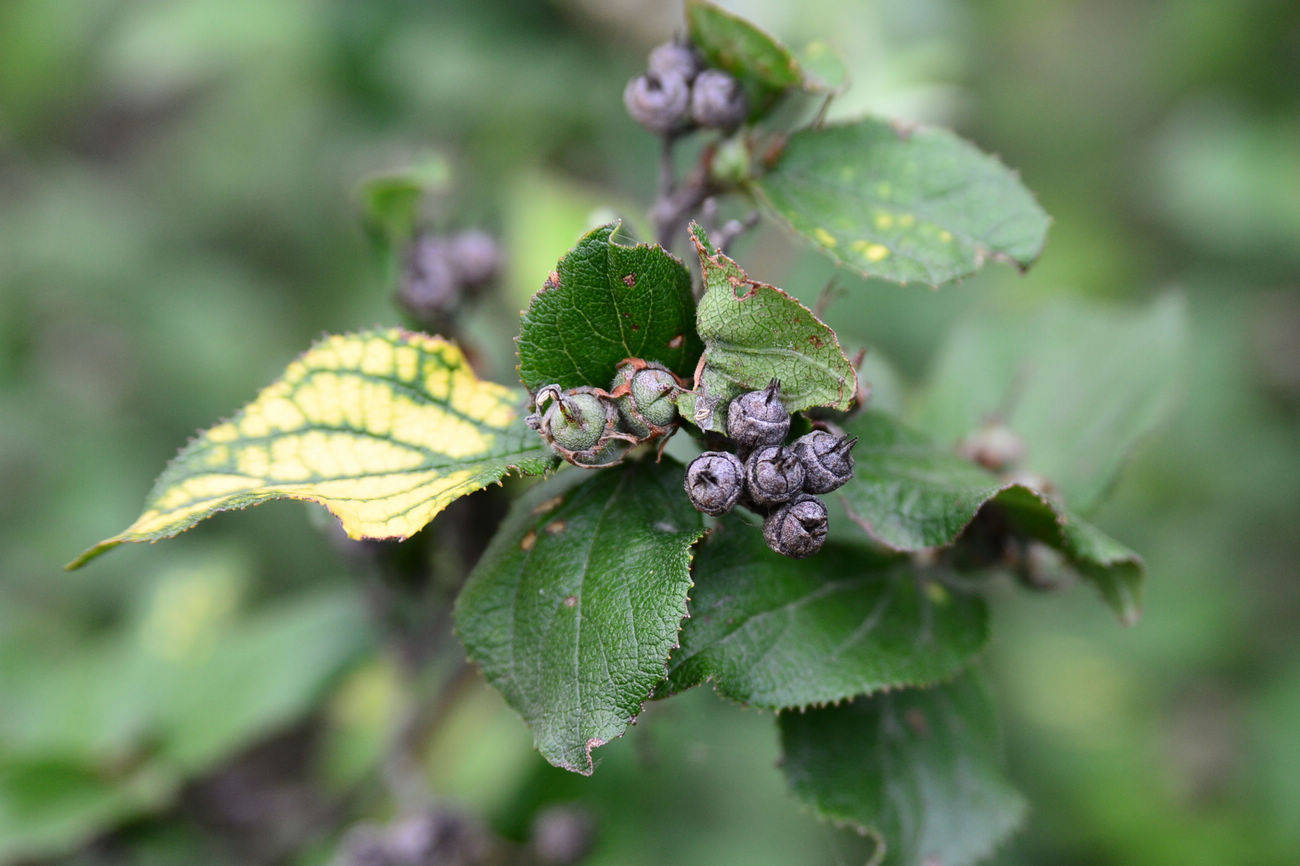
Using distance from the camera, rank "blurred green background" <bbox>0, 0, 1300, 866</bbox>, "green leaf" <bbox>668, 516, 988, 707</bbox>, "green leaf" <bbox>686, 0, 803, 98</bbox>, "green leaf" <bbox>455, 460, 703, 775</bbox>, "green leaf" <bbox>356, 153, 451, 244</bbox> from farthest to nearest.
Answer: "blurred green background" <bbox>0, 0, 1300, 866</bbox> < "green leaf" <bbox>356, 153, 451, 244</bbox> < "green leaf" <bbox>686, 0, 803, 98</bbox> < "green leaf" <bbox>668, 516, 988, 707</bbox> < "green leaf" <bbox>455, 460, 703, 775</bbox>

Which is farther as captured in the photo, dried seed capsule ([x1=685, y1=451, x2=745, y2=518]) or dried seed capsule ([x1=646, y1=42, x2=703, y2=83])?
dried seed capsule ([x1=646, y1=42, x2=703, y2=83])

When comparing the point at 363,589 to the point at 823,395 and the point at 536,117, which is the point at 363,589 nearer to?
the point at 823,395

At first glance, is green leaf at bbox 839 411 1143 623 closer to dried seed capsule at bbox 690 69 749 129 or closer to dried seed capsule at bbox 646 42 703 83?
dried seed capsule at bbox 690 69 749 129

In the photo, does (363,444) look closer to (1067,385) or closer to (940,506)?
(940,506)


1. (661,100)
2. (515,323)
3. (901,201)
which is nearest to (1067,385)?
(901,201)

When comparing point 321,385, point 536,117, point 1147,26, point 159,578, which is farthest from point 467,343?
point 1147,26

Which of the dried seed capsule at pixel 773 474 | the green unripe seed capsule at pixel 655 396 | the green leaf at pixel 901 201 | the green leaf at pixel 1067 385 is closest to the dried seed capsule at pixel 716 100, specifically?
the green leaf at pixel 901 201

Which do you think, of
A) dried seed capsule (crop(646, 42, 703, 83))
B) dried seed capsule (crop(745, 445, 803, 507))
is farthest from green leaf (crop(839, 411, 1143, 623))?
dried seed capsule (crop(646, 42, 703, 83))

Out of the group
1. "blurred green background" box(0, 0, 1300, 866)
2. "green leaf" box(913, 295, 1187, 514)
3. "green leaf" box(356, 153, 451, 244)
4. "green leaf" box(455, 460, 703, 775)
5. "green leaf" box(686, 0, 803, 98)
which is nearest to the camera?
"green leaf" box(455, 460, 703, 775)
